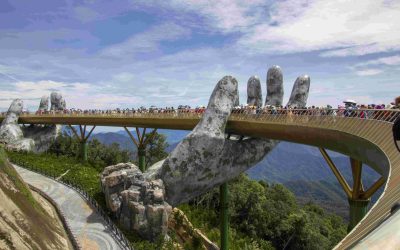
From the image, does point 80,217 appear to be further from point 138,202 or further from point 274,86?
point 274,86

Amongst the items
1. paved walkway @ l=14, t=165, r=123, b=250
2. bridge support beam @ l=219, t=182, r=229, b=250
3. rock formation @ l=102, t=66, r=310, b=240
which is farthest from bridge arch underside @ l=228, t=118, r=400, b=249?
paved walkway @ l=14, t=165, r=123, b=250

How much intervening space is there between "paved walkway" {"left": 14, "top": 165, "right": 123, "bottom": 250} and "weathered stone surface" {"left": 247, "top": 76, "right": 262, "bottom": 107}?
19.2 meters

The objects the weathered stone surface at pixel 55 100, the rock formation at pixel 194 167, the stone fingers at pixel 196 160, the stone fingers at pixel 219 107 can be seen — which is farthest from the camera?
the weathered stone surface at pixel 55 100

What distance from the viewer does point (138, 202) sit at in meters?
30.3

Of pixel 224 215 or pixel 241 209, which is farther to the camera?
pixel 241 209

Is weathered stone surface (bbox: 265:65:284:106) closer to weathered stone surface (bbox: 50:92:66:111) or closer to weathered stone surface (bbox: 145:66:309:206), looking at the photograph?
weathered stone surface (bbox: 145:66:309:206)

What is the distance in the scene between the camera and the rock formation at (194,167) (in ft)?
100

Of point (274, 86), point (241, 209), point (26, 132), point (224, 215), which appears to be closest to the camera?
point (224, 215)

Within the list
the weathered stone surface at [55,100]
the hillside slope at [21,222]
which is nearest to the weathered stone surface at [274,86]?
the hillside slope at [21,222]

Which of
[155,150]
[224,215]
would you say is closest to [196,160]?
[224,215]

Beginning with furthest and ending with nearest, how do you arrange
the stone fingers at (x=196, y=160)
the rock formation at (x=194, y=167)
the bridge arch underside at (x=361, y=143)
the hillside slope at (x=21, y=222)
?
the stone fingers at (x=196, y=160)
the rock formation at (x=194, y=167)
the hillside slope at (x=21, y=222)
the bridge arch underside at (x=361, y=143)

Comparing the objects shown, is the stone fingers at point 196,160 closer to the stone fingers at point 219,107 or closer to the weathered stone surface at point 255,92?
the stone fingers at point 219,107

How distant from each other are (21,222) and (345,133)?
17544 mm

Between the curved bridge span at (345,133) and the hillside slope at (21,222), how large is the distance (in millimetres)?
16025
